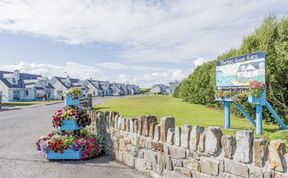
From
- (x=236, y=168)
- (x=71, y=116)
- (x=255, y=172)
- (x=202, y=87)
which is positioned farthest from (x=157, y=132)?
(x=202, y=87)

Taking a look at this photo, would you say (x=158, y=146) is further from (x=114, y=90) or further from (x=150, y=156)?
(x=114, y=90)

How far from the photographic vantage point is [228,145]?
14.2ft

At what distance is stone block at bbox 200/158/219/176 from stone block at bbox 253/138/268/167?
80 centimetres

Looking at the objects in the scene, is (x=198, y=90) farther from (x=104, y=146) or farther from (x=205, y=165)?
(x=205, y=165)

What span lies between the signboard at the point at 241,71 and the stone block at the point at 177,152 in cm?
740

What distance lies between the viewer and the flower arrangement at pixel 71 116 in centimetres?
868

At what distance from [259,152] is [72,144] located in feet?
18.8

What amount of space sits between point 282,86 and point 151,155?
1103 cm

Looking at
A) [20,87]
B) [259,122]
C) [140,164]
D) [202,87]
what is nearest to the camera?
[140,164]

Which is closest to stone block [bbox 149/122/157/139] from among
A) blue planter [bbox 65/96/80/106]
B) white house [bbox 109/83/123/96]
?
blue planter [bbox 65/96/80/106]

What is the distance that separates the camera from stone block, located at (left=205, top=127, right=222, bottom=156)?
4559 mm

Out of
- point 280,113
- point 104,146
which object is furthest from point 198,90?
point 104,146

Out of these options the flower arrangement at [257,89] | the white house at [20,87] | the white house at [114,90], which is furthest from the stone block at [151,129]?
the white house at [114,90]

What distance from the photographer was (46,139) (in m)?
8.60
